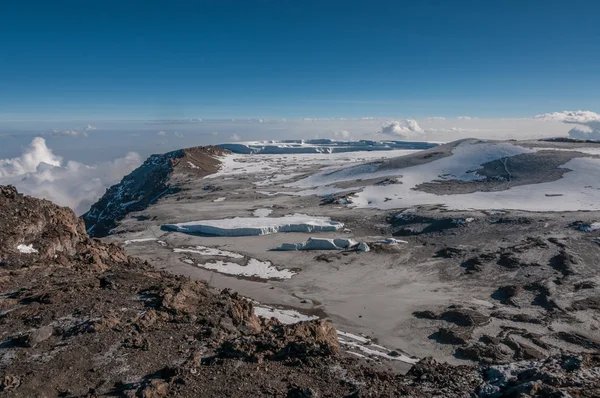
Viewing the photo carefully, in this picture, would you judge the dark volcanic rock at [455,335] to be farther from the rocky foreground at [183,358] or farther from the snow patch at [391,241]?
the snow patch at [391,241]

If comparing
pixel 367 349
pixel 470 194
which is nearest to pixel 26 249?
pixel 367 349

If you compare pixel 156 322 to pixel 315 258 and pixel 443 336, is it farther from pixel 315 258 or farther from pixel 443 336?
pixel 315 258

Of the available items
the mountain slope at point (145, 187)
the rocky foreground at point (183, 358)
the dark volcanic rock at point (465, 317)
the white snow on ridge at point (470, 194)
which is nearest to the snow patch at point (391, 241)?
the white snow on ridge at point (470, 194)

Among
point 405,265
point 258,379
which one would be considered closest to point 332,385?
point 258,379

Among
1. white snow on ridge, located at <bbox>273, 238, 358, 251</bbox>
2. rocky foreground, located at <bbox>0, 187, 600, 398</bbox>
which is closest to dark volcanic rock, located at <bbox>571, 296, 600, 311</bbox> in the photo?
rocky foreground, located at <bbox>0, 187, 600, 398</bbox>

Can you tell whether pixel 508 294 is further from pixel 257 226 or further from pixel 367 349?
pixel 257 226

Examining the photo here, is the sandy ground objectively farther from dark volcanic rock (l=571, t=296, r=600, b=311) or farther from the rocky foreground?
the rocky foreground

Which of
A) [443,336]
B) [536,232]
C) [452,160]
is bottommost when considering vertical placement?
[443,336]
